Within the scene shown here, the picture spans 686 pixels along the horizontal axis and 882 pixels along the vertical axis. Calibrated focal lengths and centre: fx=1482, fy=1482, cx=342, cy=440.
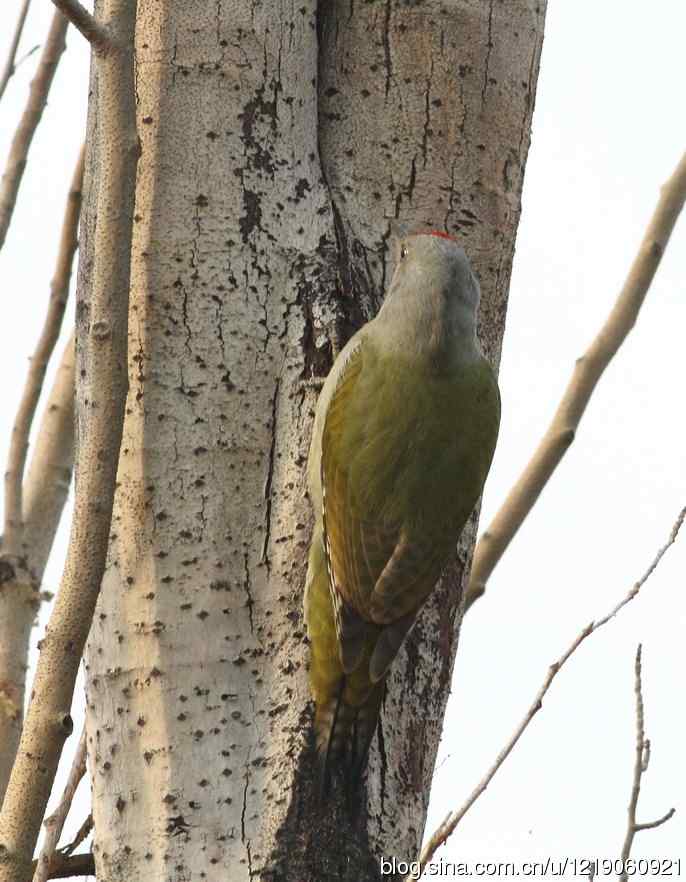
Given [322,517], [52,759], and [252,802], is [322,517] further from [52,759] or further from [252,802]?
[52,759]

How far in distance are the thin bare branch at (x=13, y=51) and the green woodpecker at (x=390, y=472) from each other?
4.82ft

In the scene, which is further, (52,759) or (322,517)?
(322,517)

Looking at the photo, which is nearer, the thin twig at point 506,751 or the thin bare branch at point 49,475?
the thin twig at point 506,751

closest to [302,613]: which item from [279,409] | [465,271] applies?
[279,409]

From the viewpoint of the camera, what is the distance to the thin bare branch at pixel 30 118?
4164mm

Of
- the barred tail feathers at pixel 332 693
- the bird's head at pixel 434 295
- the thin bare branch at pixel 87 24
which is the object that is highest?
the bird's head at pixel 434 295

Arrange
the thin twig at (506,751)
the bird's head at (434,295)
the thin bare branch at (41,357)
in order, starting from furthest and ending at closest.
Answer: the thin bare branch at (41,357) < the bird's head at (434,295) < the thin twig at (506,751)

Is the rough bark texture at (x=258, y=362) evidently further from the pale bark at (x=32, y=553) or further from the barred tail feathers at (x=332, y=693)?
the pale bark at (x=32, y=553)

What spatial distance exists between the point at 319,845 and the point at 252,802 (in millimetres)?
150

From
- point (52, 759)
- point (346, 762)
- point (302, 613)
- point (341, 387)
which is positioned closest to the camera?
point (52, 759)

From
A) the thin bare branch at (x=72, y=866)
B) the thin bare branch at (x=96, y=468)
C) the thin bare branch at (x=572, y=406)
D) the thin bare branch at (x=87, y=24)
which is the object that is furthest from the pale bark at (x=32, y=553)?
the thin bare branch at (x=87, y=24)

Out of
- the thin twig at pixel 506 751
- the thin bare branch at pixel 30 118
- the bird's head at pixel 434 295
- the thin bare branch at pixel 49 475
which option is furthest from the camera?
the thin bare branch at pixel 49 475

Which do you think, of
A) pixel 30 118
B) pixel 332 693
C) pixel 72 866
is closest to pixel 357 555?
pixel 332 693

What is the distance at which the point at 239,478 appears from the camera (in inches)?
119
